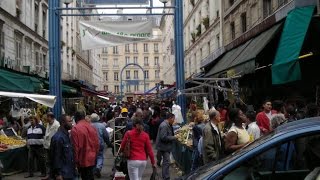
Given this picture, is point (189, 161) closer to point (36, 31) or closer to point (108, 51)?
point (36, 31)

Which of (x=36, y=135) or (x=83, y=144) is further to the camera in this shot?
(x=36, y=135)

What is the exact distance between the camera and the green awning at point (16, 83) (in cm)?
1506

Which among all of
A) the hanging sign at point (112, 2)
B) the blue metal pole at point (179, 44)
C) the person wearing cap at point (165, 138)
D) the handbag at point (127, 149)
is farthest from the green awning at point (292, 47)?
the hanging sign at point (112, 2)

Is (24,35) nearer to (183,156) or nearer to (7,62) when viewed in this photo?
(7,62)

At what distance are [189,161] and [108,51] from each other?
100 m

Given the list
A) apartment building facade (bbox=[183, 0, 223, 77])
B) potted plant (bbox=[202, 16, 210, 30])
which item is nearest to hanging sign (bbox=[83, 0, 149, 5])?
apartment building facade (bbox=[183, 0, 223, 77])

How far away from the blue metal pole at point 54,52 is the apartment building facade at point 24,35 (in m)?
5.04

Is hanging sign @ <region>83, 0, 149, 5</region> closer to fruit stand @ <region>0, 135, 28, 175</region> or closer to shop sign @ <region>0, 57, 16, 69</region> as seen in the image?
fruit stand @ <region>0, 135, 28, 175</region>

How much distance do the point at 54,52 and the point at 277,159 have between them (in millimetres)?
15059

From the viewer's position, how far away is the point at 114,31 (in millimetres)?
18266

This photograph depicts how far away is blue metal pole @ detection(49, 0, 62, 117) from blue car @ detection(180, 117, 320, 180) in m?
14.1

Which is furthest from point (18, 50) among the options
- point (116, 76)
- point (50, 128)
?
point (116, 76)

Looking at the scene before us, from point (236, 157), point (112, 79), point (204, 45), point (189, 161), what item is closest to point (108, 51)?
point (112, 79)

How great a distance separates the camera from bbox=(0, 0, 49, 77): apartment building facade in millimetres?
23719
